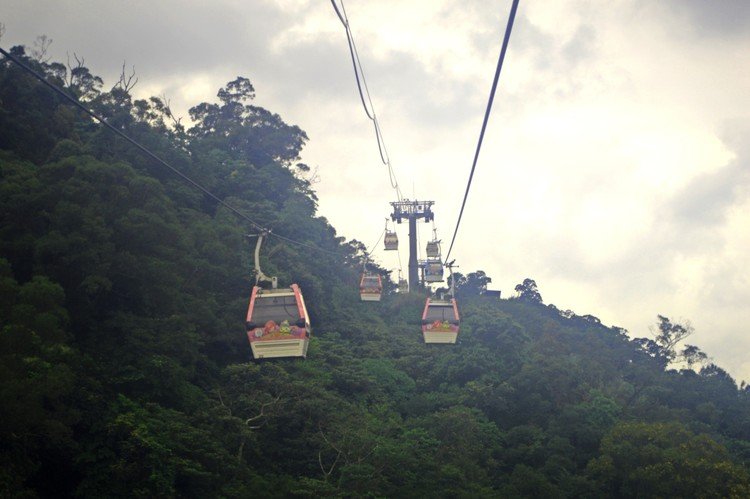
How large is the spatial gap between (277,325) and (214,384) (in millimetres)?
10269

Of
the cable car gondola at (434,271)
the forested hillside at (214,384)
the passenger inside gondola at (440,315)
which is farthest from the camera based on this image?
the cable car gondola at (434,271)

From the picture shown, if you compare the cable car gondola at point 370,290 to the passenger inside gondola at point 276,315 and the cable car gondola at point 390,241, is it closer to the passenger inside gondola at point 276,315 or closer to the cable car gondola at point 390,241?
the cable car gondola at point 390,241

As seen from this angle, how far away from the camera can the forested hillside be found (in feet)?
70.3

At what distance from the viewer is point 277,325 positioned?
1945 centimetres

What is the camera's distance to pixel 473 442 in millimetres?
30438

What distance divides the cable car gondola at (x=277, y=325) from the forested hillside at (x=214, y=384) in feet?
15.6

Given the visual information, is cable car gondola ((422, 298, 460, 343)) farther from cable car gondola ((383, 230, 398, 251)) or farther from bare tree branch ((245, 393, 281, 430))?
cable car gondola ((383, 230, 398, 251))

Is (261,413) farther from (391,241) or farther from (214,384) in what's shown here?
(391,241)

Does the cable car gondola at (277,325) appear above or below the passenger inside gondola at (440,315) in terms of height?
below

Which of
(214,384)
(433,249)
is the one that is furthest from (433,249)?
(214,384)

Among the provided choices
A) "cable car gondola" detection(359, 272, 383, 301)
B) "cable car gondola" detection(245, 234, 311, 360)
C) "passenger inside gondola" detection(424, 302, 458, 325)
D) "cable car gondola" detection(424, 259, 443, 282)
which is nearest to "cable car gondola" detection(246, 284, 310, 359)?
"cable car gondola" detection(245, 234, 311, 360)

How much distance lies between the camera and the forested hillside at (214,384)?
70.3 feet

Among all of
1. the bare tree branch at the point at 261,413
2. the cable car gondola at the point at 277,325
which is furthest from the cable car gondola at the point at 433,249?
the cable car gondola at the point at 277,325

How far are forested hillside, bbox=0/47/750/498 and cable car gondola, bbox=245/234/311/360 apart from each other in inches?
187
